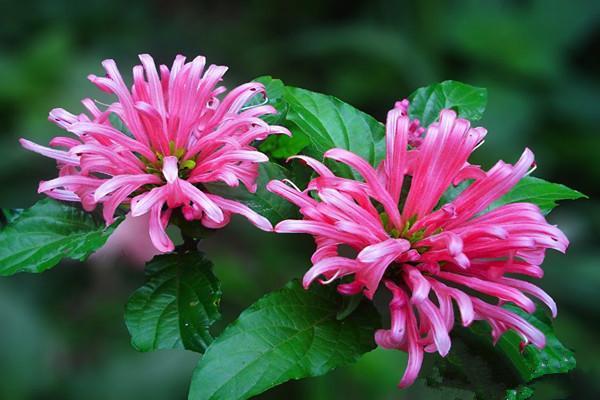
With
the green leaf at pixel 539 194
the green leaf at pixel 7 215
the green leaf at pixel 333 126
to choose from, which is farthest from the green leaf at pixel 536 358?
the green leaf at pixel 7 215

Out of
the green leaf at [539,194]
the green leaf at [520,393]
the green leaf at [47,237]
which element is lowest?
the green leaf at [520,393]

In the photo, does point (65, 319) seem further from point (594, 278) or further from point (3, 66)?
point (594, 278)

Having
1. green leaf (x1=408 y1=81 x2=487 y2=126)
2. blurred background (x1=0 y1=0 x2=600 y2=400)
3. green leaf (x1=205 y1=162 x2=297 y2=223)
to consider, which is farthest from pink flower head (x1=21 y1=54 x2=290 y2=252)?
blurred background (x1=0 y1=0 x2=600 y2=400)

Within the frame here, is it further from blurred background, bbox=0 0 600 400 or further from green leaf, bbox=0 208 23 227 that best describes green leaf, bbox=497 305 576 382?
blurred background, bbox=0 0 600 400

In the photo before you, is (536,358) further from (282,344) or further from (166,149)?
(166,149)

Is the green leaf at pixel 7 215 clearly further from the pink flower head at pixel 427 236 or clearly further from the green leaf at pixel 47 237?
the pink flower head at pixel 427 236

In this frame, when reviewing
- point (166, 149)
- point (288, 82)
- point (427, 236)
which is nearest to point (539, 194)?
point (427, 236)

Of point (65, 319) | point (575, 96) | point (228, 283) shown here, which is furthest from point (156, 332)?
point (575, 96)
